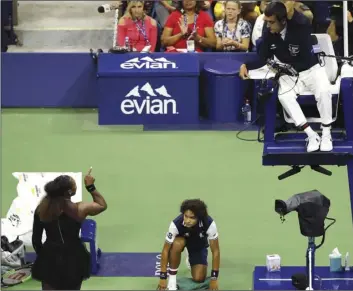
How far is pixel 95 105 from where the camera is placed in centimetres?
1720

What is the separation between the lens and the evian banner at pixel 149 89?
1611 centimetres

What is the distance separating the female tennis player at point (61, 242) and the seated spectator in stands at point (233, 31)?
7.28 meters

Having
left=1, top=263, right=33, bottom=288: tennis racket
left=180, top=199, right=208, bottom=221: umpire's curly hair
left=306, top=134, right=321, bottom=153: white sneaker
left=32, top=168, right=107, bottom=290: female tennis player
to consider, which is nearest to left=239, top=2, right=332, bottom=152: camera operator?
left=306, top=134, right=321, bottom=153: white sneaker

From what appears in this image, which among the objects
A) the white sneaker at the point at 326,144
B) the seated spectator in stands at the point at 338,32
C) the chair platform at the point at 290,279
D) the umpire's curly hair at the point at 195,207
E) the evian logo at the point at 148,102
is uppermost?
the seated spectator in stands at the point at 338,32

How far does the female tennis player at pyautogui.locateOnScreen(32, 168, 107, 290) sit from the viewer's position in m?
9.77

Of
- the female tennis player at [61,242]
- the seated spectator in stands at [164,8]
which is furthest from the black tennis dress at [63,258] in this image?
the seated spectator in stands at [164,8]

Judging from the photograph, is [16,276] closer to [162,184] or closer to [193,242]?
[193,242]

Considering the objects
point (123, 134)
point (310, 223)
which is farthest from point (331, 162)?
point (123, 134)

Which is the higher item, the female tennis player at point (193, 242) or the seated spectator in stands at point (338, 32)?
the seated spectator in stands at point (338, 32)

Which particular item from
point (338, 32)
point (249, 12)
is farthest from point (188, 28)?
point (338, 32)

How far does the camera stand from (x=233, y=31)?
1672cm

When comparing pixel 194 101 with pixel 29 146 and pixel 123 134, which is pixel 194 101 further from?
pixel 29 146

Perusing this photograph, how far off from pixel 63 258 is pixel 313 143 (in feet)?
8.66

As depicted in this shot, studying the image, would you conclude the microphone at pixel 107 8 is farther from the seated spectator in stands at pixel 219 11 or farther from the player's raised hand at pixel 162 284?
the player's raised hand at pixel 162 284
